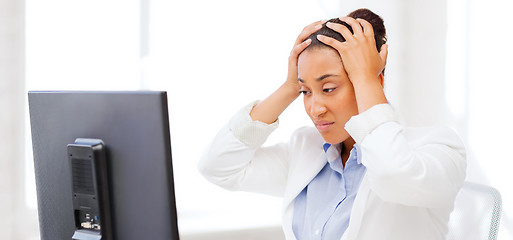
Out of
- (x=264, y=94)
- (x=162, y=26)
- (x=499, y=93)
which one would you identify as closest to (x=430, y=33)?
(x=499, y=93)

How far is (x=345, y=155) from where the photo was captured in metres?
1.37

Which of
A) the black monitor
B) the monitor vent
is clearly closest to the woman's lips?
the black monitor

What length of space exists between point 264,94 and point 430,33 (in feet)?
2.91

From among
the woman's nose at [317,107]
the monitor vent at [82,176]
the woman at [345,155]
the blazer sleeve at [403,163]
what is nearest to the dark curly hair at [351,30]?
the woman at [345,155]

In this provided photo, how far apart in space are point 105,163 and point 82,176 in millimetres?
71

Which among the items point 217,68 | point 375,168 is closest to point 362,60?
point 375,168

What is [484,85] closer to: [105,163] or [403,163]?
[403,163]

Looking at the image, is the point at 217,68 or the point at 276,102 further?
the point at 217,68

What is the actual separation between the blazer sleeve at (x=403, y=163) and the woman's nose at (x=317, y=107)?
0.34 ft

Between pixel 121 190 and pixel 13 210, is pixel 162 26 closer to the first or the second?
pixel 13 210

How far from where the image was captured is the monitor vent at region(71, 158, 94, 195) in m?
1.03

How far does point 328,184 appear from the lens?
4.37 ft

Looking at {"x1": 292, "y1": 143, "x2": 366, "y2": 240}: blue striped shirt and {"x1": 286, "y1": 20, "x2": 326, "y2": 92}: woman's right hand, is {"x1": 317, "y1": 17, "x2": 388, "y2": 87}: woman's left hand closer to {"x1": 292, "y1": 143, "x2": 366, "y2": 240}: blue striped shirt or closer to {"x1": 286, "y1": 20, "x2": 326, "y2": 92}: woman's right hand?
{"x1": 286, "y1": 20, "x2": 326, "y2": 92}: woman's right hand

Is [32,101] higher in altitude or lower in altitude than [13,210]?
higher
